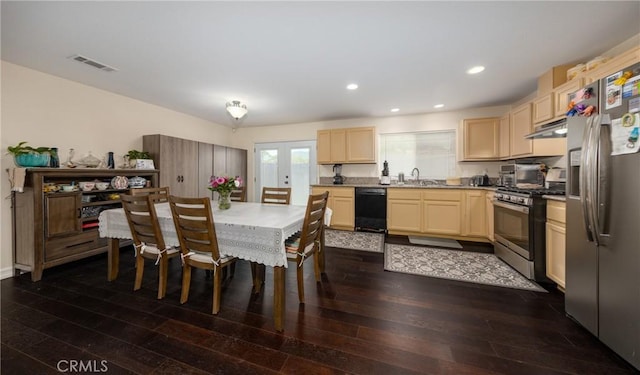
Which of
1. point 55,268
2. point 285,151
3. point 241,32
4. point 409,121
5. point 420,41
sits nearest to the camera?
point 241,32

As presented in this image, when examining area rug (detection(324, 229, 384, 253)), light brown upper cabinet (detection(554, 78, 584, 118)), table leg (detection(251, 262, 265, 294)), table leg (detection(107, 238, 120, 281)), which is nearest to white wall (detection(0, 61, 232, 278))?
table leg (detection(107, 238, 120, 281))

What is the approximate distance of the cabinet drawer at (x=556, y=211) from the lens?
6.84 ft

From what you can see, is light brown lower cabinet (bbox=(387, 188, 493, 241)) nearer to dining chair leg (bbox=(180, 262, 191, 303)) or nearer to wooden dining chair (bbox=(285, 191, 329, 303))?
wooden dining chair (bbox=(285, 191, 329, 303))

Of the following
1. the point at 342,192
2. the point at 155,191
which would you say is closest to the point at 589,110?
the point at 342,192

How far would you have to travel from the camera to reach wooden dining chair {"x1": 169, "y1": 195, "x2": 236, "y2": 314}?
5.65 ft

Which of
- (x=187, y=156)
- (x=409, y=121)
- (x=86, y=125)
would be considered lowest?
(x=187, y=156)

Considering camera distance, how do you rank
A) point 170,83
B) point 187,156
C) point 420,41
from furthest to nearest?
point 187,156
point 170,83
point 420,41

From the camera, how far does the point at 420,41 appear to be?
211cm

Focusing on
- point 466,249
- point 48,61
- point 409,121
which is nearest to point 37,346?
A: point 48,61

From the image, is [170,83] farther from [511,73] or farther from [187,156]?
[511,73]

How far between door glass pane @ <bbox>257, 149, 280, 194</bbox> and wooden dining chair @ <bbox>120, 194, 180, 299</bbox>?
3.58 meters

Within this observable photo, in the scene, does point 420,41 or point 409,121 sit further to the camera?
point 409,121

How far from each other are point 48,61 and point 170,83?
112cm

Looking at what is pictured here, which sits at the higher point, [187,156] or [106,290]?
[187,156]
